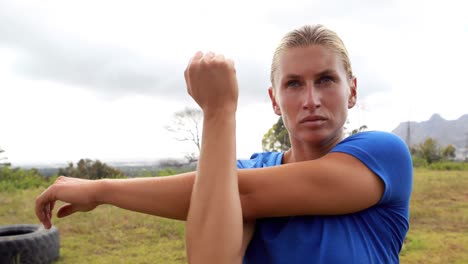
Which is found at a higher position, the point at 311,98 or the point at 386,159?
the point at 311,98

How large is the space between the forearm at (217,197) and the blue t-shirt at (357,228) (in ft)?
0.52

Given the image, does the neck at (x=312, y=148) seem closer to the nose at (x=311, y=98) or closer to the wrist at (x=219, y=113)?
the nose at (x=311, y=98)

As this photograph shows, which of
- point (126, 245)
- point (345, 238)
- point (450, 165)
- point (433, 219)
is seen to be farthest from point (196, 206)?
point (450, 165)

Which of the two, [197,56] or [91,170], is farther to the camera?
[91,170]

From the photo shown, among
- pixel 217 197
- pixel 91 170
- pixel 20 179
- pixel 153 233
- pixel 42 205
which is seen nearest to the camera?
pixel 217 197

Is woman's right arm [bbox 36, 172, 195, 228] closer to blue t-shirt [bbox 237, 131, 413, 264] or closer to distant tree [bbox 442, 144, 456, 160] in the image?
blue t-shirt [bbox 237, 131, 413, 264]

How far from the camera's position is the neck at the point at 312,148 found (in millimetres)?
1091

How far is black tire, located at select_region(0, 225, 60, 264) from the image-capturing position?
14.5ft

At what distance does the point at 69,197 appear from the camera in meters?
1.09

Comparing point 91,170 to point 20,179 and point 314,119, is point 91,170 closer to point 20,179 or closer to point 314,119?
point 20,179

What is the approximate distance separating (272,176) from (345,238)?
0.22m

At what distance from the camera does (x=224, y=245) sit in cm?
83

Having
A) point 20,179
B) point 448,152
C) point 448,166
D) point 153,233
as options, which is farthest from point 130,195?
point 448,152

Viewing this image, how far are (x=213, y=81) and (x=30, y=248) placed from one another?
15.2 ft
